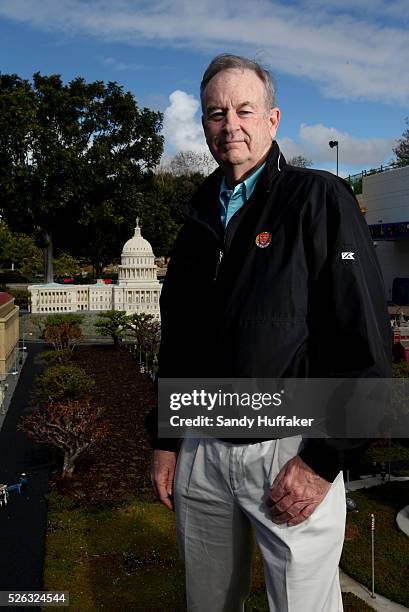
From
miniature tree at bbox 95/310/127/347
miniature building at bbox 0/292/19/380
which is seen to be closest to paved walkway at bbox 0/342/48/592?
miniature building at bbox 0/292/19/380

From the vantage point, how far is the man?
265 centimetres

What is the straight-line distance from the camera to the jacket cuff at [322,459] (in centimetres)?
259

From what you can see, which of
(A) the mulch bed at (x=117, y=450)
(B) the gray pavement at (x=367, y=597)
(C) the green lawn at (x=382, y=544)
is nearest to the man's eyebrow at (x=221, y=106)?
(B) the gray pavement at (x=367, y=597)

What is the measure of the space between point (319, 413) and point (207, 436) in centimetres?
59

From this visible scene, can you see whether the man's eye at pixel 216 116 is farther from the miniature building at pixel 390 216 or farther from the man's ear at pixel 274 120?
the miniature building at pixel 390 216

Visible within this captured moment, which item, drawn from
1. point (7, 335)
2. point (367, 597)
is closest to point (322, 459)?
point (367, 597)

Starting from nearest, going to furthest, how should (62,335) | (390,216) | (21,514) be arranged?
(21,514) < (62,335) < (390,216)

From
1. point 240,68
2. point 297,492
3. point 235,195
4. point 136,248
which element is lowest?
point 297,492

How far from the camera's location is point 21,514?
35.7 ft

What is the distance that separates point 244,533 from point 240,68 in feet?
7.48

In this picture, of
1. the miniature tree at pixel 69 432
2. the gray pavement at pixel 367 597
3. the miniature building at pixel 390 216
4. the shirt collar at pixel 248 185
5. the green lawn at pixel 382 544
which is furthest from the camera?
the miniature building at pixel 390 216

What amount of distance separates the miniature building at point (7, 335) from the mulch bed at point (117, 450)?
3035mm

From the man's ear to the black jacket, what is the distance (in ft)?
0.28

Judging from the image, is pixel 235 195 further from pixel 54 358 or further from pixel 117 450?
pixel 54 358
